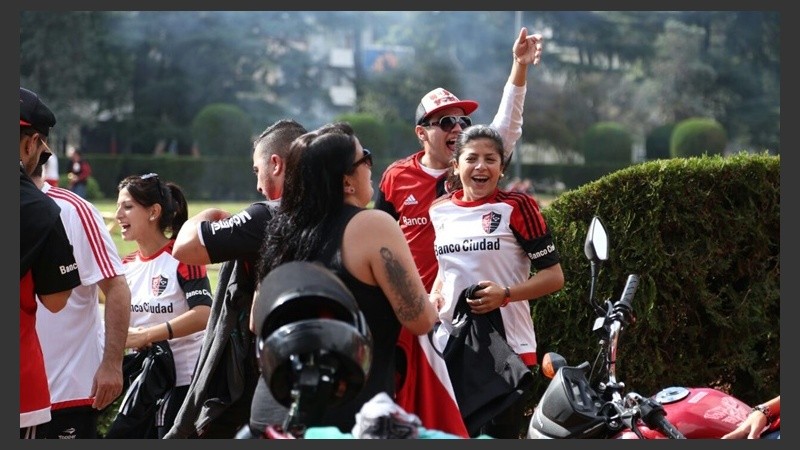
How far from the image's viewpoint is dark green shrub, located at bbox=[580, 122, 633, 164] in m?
64.6

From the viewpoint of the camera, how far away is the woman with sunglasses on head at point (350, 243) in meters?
4.14

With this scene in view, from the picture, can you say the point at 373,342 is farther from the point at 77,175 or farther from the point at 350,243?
the point at 77,175

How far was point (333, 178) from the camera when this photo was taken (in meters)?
4.21

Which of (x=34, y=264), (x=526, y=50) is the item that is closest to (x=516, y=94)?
(x=526, y=50)

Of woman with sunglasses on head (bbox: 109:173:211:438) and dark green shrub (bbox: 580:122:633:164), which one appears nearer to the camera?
woman with sunglasses on head (bbox: 109:173:211:438)

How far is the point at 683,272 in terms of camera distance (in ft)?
25.2

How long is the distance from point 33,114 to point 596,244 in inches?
90.5

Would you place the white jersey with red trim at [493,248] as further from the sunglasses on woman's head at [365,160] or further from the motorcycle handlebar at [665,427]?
the sunglasses on woman's head at [365,160]

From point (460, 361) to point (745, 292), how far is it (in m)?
2.89

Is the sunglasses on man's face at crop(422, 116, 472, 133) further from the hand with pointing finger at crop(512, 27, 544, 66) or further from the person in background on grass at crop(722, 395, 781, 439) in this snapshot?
the person in background on grass at crop(722, 395, 781, 439)

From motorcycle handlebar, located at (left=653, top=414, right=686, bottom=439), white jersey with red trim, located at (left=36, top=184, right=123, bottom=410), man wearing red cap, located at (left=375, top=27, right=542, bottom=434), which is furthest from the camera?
man wearing red cap, located at (left=375, top=27, right=542, bottom=434)

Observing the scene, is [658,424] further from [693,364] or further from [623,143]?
[623,143]

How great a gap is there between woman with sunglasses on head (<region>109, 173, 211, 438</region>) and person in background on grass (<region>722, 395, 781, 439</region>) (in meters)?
2.88

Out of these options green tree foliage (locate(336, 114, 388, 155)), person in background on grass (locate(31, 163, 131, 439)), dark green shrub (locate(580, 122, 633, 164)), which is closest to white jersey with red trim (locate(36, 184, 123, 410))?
person in background on grass (locate(31, 163, 131, 439))
